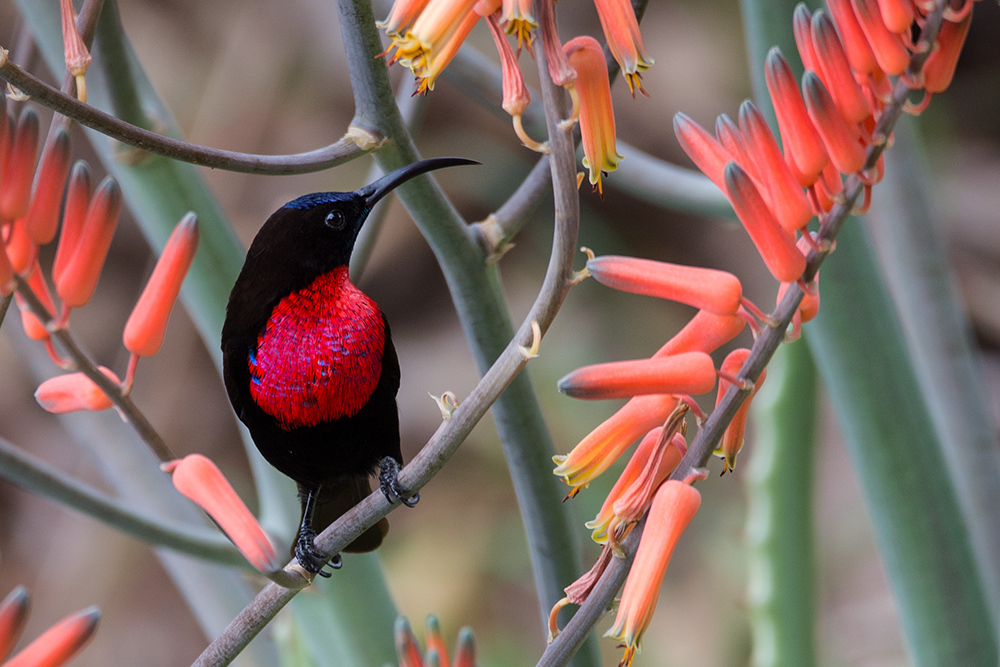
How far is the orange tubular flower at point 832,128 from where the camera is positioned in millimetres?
202

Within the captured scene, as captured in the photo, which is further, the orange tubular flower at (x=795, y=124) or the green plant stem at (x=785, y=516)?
the green plant stem at (x=785, y=516)

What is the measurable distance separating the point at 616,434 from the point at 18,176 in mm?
177

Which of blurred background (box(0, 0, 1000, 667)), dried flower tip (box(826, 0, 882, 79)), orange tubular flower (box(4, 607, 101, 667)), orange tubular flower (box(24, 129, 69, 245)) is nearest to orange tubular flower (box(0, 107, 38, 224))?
orange tubular flower (box(24, 129, 69, 245))

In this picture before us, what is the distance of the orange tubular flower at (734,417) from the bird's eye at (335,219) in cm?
11

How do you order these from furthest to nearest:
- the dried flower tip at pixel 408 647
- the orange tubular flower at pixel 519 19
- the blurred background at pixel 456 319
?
the blurred background at pixel 456 319
the dried flower tip at pixel 408 647
the orange tubular flower at pixel 519 19

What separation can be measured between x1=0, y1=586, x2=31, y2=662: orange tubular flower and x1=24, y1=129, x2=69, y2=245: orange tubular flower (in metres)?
0.10

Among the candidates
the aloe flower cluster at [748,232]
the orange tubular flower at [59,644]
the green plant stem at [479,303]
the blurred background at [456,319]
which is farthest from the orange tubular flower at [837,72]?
the blurred background at [456,319]

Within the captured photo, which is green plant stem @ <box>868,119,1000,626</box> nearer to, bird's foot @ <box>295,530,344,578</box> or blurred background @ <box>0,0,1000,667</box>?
bird's foot @ <box>295,530,344,578</box>

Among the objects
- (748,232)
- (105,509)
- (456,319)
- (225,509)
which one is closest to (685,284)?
(748,232)

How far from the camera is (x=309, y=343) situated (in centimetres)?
25

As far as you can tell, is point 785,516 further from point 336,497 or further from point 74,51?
point 74,51

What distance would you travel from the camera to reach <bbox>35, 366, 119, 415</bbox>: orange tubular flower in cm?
25

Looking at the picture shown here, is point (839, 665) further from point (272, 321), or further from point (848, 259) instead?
point (272, 321)

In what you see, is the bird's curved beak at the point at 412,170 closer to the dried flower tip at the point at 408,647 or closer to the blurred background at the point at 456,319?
the dried flower tip at the point at 408,647
